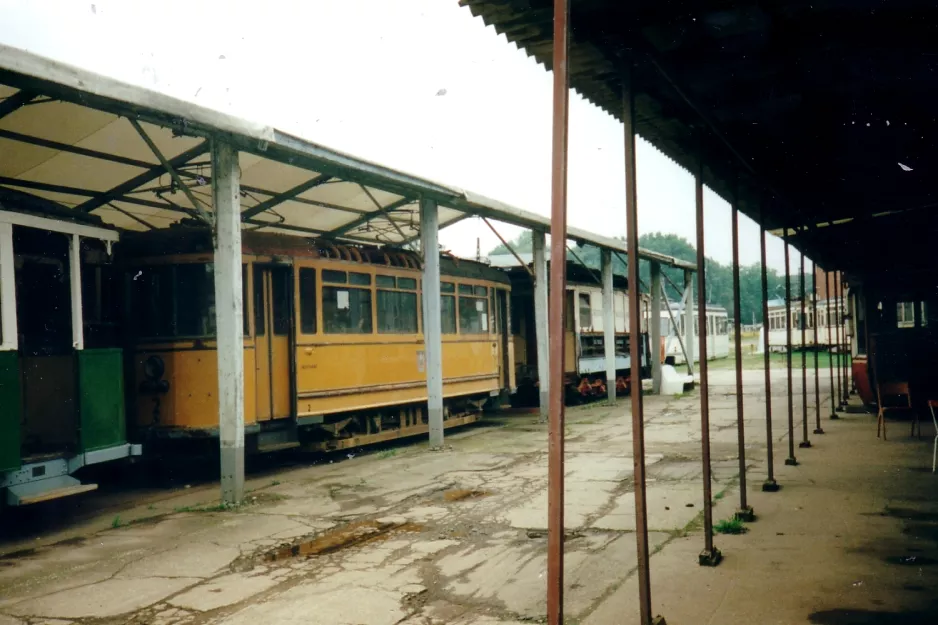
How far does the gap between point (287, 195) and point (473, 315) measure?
14.9ft

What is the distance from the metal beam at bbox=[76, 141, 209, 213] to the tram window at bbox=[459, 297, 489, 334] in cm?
574

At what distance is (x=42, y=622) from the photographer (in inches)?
167

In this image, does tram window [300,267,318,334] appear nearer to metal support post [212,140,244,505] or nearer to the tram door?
the tram door

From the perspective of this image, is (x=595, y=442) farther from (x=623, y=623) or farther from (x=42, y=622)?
(x=42, y=622)

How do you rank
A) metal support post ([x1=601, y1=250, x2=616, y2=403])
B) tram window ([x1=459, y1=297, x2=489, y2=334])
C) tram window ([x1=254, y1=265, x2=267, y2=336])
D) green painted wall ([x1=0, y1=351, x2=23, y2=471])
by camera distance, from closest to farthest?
green painted wall ([x1=0, y1=351, x2=23, y2=471]) < tram window ([x1=254, y1=265, x2=267, y2=336]) < tram window ([x1=459, y1=297, x2=489, y2=334]) < metal support post ([x1=601, y1=250, x2=616, y2=403])

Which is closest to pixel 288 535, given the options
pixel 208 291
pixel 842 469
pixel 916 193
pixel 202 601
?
A: pixel 202 601

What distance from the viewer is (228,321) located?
7.14m

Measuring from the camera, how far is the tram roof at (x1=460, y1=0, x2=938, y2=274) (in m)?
3.49

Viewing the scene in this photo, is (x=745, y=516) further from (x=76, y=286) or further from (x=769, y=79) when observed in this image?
(x=76, y=286)

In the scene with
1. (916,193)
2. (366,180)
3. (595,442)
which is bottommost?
(595,442)

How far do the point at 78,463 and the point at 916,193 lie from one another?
27.4ft

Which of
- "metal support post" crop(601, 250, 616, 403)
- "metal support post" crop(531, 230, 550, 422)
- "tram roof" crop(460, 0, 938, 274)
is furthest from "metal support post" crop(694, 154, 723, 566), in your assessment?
"metal support post" crop(601, 250, 616, 403)

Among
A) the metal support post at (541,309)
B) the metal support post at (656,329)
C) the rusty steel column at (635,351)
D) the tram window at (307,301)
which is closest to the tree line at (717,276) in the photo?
the metal support post at (656,329)

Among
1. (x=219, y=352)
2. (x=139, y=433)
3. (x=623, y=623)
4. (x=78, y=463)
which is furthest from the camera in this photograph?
(x=139, y=433)
